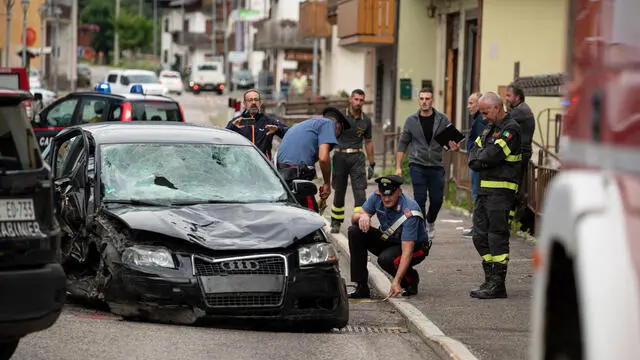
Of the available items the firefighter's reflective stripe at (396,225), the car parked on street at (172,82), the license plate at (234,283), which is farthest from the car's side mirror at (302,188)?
the car parked on street at (172,82)

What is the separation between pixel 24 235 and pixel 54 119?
1479 cm

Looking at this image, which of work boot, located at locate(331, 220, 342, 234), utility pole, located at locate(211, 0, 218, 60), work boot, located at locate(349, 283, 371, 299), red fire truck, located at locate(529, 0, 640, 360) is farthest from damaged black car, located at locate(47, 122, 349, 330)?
utility pole, located at locate(211, 0, 218, 60)

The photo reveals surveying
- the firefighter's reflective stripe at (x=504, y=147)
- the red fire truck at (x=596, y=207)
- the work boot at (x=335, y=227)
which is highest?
the red fire truck at (x=596, y=207)

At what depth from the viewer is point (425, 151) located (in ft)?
47.3

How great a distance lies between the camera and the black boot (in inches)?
430

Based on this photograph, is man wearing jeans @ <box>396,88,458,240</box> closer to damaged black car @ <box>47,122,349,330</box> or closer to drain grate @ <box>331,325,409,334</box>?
damaged black car @ <box>47,122,349,330</box>

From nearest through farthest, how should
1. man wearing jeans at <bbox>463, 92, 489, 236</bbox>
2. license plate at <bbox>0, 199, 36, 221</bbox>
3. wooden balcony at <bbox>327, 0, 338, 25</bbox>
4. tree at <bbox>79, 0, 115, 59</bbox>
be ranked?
license plate at <bbox>0, 199, 36, 221</bbox> → man wearing jeans at <bbox>463, 92, 489, 236</bbox> → wooden balcony at <bbox>327, 0, 338, 25</bbox> → tree at <bbox>79, 0, 115, 59</bbox>

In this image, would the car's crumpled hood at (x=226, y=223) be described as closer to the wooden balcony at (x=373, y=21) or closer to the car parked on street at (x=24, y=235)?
the car parked on street at (x=24, y=235)

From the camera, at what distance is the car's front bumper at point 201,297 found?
343 inches

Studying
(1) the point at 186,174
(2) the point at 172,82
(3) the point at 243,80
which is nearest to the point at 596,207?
(1) the point at 186,174

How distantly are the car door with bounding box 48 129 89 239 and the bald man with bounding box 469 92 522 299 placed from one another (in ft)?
10.9

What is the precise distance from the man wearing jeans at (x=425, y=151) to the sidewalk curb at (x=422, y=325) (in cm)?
215

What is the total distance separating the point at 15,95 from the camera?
6773 millimetres

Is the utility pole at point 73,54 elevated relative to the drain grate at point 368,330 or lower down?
elevated
